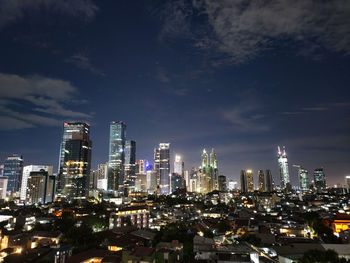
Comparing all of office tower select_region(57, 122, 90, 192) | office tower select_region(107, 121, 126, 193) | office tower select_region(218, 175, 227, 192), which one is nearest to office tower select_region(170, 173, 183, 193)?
office tower select_region(218, 175, 227, 192)

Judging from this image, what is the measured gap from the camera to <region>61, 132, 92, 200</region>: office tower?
117 m

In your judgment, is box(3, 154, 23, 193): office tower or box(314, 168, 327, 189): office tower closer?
box(314, 168, 327, 189): office tower

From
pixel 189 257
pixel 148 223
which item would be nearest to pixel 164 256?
pixel 189 257

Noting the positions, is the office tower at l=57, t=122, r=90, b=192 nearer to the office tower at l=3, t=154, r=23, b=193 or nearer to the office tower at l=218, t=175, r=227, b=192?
the office tower at l=3, t=154, r=23, b=193

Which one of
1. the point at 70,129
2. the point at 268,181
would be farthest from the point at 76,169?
the point at 268,181

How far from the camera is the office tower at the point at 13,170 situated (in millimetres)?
179125

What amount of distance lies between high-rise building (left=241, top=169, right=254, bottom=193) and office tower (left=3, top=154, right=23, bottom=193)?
159703 mm

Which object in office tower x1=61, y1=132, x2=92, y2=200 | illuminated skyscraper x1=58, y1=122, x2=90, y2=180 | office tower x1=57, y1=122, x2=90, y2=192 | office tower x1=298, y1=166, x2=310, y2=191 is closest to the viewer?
office tower x1=61, y1=132, x2=92, y2=200

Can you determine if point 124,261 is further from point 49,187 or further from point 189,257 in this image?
point 49,187

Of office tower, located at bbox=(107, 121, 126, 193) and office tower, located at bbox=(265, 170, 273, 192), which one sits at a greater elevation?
office tower, located at bbox=(107, 121, 126, 193)

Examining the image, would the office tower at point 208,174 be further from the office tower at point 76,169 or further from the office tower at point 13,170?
the office tower at point 13,170

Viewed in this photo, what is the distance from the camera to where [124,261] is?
64.5 ft

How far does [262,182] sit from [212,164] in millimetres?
36381

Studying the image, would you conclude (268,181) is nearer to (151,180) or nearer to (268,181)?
(268,181)
